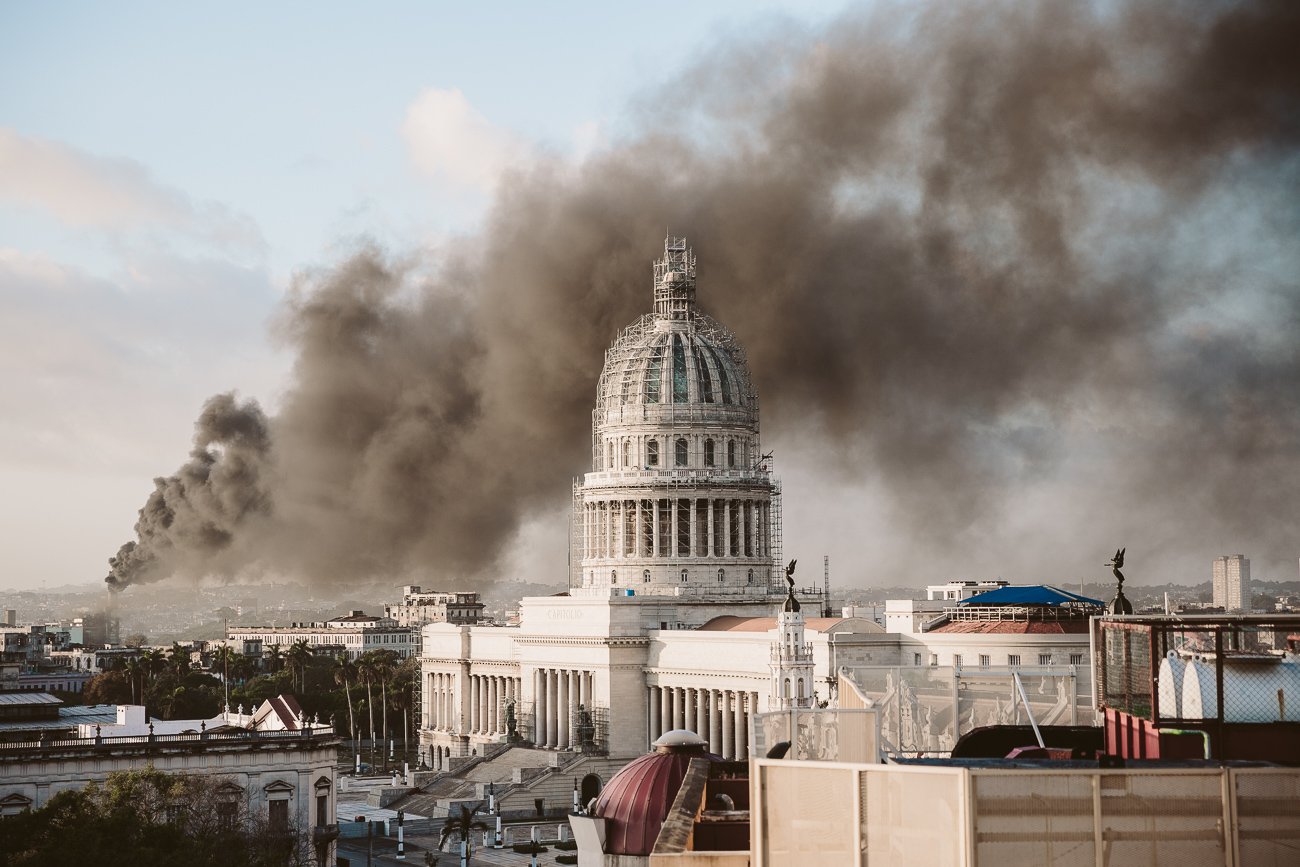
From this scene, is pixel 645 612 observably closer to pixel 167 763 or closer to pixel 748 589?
pixel 748 589

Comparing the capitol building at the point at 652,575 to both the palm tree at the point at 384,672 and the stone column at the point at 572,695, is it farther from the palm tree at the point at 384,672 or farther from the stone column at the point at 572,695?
the palm tree at the point at 384,672

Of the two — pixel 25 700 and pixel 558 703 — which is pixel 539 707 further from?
pixel 25 700

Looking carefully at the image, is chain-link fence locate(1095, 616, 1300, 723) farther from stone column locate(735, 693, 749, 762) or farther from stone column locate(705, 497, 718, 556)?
stone column locate(705, 497, 718, 556)

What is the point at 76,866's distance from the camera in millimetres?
48250

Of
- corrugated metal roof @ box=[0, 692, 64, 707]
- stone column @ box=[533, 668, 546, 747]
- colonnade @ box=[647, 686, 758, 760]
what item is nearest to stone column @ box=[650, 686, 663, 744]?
colonnade @ box=[647, 686, 758, 760]

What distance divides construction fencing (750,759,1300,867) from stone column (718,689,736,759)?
8681cm

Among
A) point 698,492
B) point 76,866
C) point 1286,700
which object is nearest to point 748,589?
point 698,492

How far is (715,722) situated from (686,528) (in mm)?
18328

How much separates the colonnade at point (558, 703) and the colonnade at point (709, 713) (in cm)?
494

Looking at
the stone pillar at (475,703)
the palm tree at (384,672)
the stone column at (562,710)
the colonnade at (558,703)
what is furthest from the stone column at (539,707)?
the palm tree at (384,672)

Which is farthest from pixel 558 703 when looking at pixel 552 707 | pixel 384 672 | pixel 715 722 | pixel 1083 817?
pixel 1083 817

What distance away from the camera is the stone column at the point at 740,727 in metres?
96.1

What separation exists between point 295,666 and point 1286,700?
505 ft

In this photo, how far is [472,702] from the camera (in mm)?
131000
